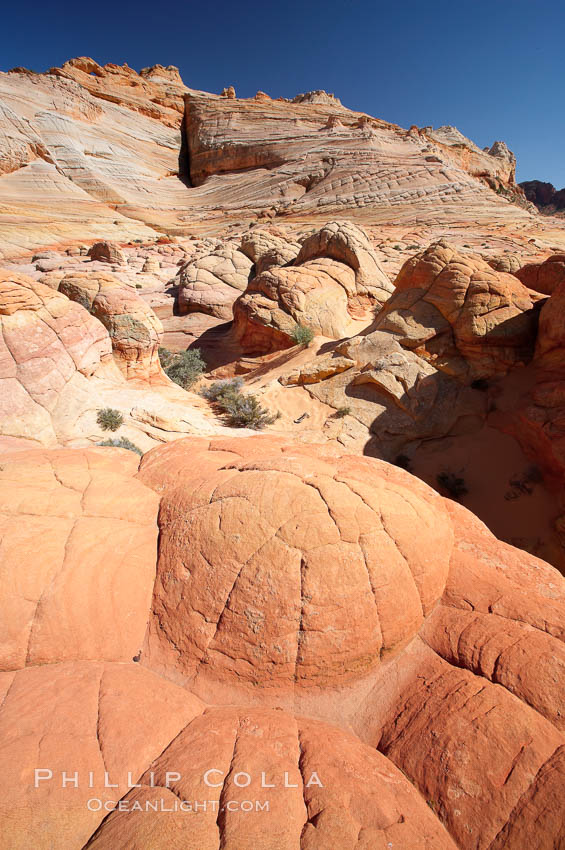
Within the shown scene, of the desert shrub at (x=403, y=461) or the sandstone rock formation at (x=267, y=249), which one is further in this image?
the sandstone rock formation at (x=267, y=249)

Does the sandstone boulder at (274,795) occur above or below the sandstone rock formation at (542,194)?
below

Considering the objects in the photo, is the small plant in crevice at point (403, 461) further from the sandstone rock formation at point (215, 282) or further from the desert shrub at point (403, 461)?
the sandstone rock formation at point (215, 282)

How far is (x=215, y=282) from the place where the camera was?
54.4ft

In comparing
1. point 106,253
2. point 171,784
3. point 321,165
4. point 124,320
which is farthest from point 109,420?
point 321,165

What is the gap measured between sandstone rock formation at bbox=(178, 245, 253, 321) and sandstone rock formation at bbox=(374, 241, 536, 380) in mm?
8296

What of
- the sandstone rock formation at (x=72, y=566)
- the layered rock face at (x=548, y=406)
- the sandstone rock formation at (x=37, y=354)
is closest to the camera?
the sandstone rock formation at (x=72, y=566)

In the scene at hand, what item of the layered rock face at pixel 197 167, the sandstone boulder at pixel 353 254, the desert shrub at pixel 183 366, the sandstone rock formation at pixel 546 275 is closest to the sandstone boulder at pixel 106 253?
the layered rock face at pixel 197 167

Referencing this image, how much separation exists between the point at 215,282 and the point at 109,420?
469 inches

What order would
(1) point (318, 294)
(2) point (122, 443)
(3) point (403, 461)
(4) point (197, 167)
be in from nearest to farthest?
1. (2) point (122, 443)
2. (3) point (403, 461)
3. (1) point (318, 294)
4. (4) point (197, 167)

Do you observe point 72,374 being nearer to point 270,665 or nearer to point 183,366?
point 183,366

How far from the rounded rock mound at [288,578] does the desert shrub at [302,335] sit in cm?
914

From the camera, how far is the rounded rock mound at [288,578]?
2.47 m

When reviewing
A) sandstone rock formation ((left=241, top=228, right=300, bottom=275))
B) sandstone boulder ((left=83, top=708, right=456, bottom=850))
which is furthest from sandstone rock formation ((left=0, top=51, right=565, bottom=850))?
sandstone rock formation ((left=241, top=228, right=300, bottom=275))

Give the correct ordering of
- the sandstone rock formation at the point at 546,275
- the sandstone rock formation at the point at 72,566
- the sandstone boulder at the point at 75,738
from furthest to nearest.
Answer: the sandstone rock formation at the point at 546,275 < the sandstone rock formation at the point at 72,566 < the sandstone boulder at the point at 75,738
